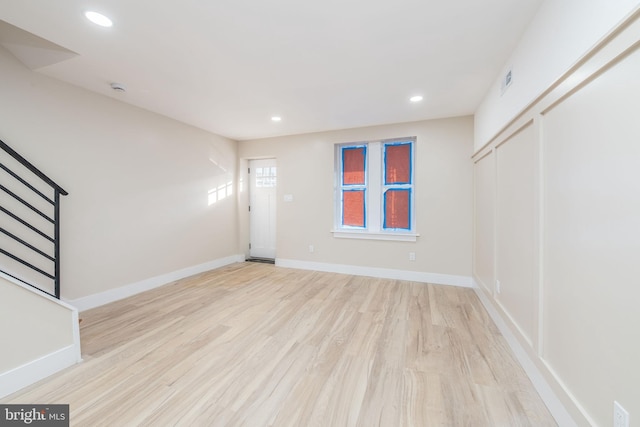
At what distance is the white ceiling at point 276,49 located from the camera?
1641 mm

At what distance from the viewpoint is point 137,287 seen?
11.0ft

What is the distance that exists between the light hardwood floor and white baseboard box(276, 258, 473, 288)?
0.65 m

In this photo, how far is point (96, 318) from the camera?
8.62ft

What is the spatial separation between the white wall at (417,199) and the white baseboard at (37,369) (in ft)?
10.4

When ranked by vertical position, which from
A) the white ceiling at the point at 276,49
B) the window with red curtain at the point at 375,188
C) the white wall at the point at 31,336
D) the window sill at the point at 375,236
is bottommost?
the white wall at the point at 31,336

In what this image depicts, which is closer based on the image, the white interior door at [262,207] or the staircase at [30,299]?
the staircase at [30,299]

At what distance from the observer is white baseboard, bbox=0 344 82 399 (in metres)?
1.55

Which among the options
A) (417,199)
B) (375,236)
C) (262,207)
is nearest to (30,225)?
(262,207)

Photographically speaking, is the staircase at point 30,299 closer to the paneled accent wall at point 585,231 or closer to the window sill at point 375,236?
the paneled accent wall at point 585,231

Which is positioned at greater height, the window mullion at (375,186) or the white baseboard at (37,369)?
the window mullion at (375,186)

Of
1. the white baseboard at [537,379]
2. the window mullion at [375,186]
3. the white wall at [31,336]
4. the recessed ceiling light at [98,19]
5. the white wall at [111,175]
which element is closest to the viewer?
the white baseboard at [537,379]

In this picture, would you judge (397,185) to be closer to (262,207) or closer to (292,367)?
(262,207)

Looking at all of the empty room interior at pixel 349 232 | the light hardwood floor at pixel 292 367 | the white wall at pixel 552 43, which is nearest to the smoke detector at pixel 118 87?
the empty room interior at pixel 349 232

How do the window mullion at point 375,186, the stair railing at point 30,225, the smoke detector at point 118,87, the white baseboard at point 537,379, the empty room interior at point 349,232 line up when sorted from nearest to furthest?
the empty room interior at point 349,232 < the white baseboard at point 537,379 < the stair railing at point 30,225 < the smoke detector at point 118,87 < the window mullion at point 375,186
